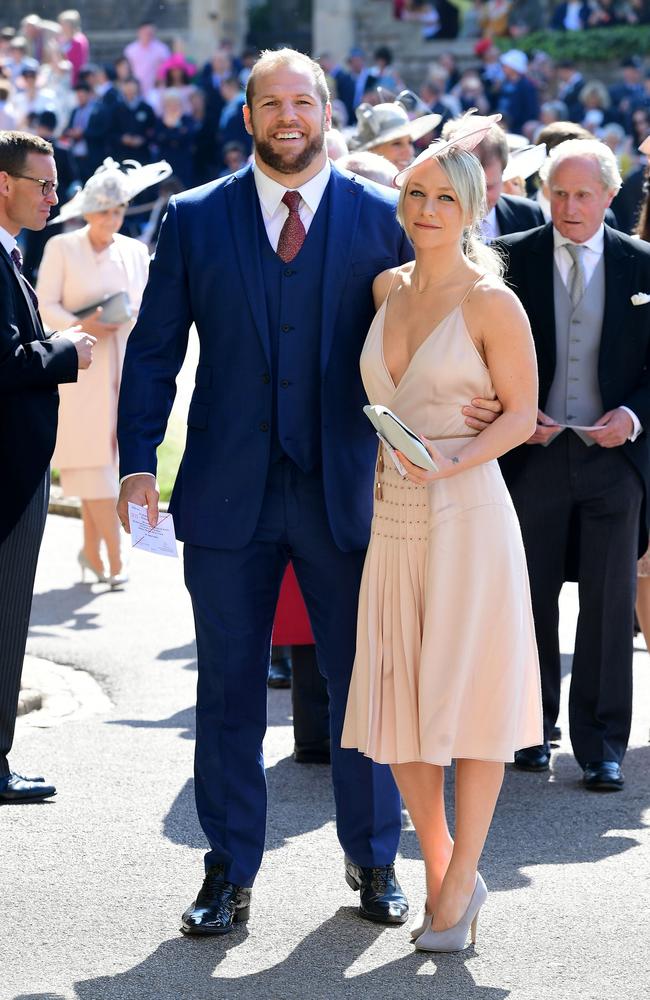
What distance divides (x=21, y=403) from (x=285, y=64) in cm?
170

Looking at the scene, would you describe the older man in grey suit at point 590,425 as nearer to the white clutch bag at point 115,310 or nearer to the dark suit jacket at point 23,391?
the dark suit jacket at point 23,391

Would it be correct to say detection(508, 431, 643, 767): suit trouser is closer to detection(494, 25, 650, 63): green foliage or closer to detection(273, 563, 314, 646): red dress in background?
detection(273, 563, 314, 646): red dress in background

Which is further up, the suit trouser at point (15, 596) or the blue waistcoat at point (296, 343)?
the blue waistcoat at point (296, 343)

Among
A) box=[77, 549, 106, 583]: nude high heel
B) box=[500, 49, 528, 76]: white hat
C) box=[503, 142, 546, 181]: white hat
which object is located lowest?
box=[77, 549, 106, 583]: nude high heel

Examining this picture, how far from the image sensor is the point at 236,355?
4391 mm

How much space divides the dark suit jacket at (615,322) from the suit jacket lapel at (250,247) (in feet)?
5.51

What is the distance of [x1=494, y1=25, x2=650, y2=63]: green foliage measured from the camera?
2750cm

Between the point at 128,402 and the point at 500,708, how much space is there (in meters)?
1.26

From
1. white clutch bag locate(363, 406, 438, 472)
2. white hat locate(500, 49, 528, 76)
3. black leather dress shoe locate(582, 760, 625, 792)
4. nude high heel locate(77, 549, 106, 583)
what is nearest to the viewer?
white clutch bag locate(363, 406, 438, 472)

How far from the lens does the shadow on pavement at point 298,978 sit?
13.1ft

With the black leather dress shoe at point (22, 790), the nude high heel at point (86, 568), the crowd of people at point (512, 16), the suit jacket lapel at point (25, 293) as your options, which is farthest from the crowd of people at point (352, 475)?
the crowd of people at point (512, 16)

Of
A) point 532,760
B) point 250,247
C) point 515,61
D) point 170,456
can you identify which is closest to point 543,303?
point 532,760

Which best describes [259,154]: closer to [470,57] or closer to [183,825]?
[183,825]

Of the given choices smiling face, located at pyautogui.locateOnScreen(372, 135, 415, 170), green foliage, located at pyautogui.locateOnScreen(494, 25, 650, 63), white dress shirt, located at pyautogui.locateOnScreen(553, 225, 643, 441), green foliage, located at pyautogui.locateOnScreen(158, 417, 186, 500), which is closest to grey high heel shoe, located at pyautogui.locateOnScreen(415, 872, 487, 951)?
white dress shirt, located at pyautogui.locateOnScreen(553, 225, 643, 441)
